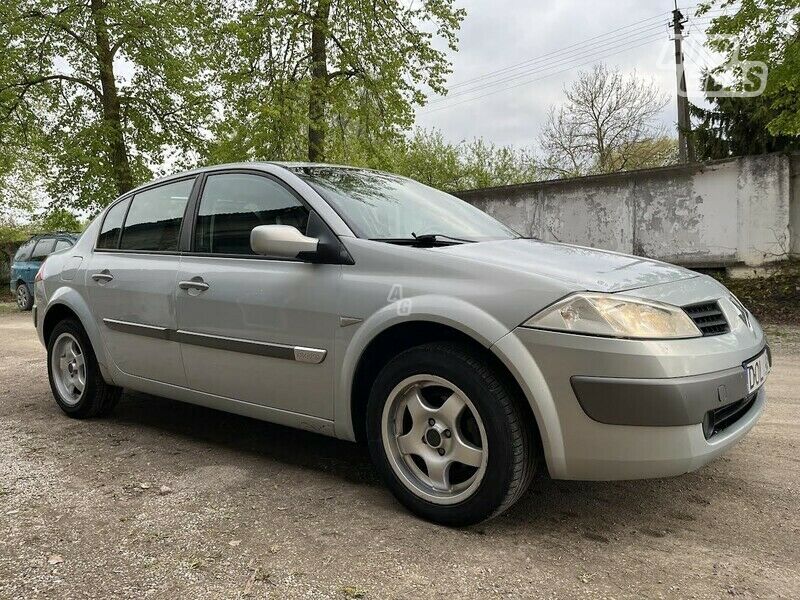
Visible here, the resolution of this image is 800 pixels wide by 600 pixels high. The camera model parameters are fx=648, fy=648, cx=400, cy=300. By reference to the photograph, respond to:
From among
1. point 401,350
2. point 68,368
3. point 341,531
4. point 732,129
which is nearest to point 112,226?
point 68,368

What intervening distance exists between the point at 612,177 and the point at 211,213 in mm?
8979

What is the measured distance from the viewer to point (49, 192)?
700 inches

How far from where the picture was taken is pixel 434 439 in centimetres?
269

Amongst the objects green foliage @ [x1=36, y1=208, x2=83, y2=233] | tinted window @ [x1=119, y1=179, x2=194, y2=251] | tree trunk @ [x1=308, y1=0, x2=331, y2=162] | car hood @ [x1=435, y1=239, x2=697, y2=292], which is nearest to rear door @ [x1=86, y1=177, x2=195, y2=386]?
tinted window @ [x1=119, y1=179, x2=194, y2=251]

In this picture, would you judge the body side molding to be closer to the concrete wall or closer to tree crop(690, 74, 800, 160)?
the concrete wall

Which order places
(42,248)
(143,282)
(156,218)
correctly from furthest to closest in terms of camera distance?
(42,248)
(156,218)
(143,282)

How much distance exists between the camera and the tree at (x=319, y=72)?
14.6 metres

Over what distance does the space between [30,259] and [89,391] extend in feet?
41.8

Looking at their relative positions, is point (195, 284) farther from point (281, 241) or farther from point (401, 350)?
point (401, 350)

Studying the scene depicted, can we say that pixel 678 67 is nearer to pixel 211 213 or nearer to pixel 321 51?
pixel 321 51

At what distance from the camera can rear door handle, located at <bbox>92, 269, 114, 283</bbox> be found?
413 cm

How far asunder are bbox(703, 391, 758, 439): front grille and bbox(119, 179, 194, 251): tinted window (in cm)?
292

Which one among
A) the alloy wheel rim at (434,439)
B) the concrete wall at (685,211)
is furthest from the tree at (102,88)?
the alloy wheel rim at (434,439)

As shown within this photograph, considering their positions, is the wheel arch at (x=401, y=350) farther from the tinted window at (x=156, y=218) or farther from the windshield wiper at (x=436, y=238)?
the tinted window at (x=156, y=218)
